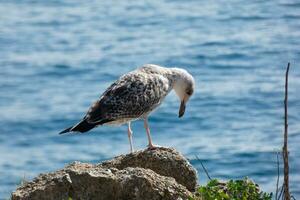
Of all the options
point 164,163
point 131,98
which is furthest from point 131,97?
point 164,163

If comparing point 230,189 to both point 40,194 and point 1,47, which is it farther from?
point 1,47

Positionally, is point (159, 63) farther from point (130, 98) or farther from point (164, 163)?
point (164, 163)

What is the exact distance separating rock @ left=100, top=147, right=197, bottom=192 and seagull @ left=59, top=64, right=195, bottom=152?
1440 mm

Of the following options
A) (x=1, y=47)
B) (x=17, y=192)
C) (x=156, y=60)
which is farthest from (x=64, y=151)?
(x=17, y=192)

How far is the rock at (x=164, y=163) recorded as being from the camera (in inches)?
336

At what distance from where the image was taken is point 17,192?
7.60 metres

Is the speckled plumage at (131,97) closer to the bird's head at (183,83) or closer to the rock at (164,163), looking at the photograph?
the bird's head at (183,83)

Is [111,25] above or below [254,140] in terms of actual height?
above

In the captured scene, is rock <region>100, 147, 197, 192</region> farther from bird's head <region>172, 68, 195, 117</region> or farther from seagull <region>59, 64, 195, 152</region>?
bird's head <region>172, 68, 195, 117</region>

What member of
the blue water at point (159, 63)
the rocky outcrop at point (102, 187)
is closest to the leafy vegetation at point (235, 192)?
the rocky outcrop at point (102, 187)

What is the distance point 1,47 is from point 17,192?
21543mm

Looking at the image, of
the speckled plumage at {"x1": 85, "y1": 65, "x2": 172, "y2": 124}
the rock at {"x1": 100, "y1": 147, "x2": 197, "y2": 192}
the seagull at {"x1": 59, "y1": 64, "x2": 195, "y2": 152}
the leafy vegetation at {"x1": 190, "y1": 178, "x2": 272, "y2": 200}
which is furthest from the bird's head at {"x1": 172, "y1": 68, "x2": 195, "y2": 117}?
the leafy vegetation at {"x1": 190, "y1": 178, "x2": 272, "y2": 200}

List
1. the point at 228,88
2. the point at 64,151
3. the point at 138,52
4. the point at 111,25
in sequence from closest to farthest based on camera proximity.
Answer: the point at 64,151 < the point at 228,88 < the point at 138,52 < the point at 111,25

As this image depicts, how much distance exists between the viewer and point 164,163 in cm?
870
